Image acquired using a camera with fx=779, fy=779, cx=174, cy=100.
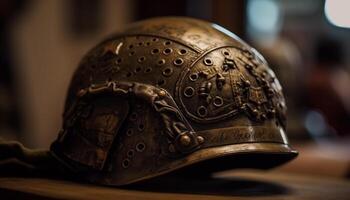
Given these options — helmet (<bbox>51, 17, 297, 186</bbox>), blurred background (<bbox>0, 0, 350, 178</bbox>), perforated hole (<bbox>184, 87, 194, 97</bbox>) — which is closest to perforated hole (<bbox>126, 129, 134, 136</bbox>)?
helmet (<bbox>51, 17, 297, 186</bbox>)

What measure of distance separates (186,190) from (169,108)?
0.15 m

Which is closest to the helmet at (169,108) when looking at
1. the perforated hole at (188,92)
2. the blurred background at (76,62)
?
the perforated hole at (188,92)

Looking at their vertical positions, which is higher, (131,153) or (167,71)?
(167,71)

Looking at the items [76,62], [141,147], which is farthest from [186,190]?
[76,62]

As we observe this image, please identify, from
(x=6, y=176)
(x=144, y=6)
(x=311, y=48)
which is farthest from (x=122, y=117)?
(x=311, y=48)

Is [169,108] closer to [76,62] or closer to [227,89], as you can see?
[227,89]

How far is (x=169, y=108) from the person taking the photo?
1334 millimetres

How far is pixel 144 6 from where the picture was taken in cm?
423

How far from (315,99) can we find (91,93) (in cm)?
307

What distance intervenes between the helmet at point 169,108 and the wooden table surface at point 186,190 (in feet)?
0.15

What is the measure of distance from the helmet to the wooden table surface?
1.8 inches

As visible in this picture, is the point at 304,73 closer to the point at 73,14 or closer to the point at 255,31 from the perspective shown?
the point at 255,31

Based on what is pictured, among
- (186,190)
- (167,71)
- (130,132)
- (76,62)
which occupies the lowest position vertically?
(76,62)

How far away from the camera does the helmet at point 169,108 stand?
1333mm
